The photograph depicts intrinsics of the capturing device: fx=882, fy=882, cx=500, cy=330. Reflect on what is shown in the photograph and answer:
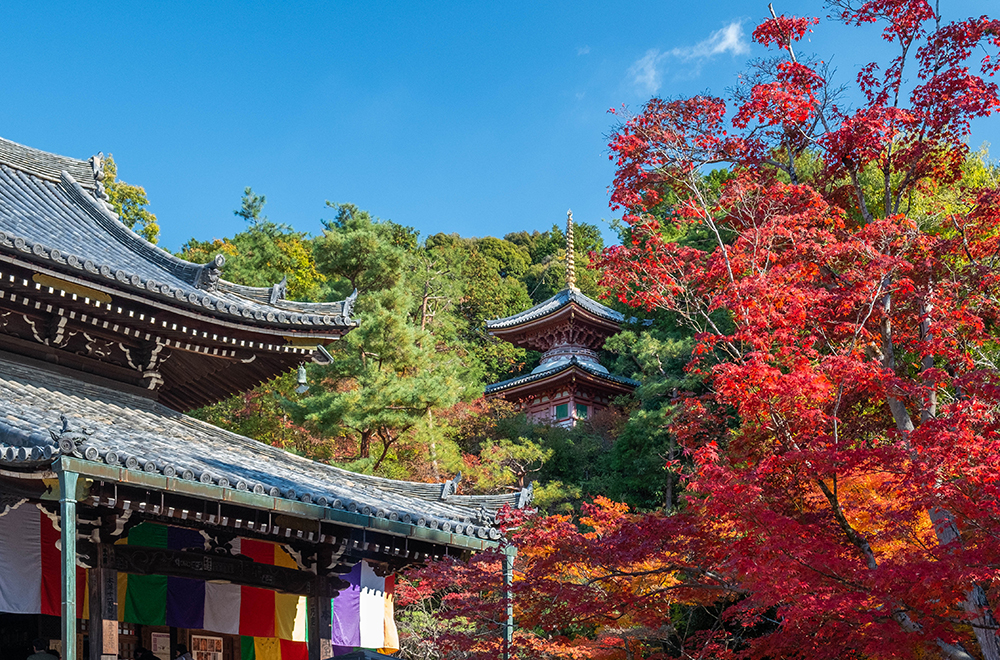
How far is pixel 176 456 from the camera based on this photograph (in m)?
7.40

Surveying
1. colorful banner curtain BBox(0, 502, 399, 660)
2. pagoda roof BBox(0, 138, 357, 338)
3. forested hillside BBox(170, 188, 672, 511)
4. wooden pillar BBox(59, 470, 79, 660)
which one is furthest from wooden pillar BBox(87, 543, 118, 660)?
forested hillside BBox(170, 188, 672, 511)

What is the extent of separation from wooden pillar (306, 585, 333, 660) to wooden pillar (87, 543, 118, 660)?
2116 mm

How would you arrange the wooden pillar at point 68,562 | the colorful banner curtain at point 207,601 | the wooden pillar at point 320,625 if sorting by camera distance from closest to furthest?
the wooden pillar at point 68,562, the colorful banner curtain at point 207,601, the wooden pillar at point 320,625

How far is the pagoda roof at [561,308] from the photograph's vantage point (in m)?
35.3

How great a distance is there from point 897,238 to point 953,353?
3.98ft

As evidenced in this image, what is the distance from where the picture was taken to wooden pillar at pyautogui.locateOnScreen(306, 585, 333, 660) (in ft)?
29.1

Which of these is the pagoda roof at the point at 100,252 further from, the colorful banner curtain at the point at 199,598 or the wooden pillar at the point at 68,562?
the wooden pillar at the point at 68,562

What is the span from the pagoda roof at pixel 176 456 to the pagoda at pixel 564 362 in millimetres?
22908

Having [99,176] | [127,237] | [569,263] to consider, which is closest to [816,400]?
[127,237]

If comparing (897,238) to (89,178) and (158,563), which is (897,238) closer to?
(158,563)

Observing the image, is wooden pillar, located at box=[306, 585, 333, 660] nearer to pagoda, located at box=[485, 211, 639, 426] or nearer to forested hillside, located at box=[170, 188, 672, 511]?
forested hillside, located at box=[170, 188, 672, 511]

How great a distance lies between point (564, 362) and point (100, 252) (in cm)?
2550

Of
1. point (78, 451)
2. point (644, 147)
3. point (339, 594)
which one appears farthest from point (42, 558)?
point (644, 147)

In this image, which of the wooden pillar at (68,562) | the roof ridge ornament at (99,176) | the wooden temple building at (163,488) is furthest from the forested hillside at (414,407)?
the wooden pillar at (68,562)
